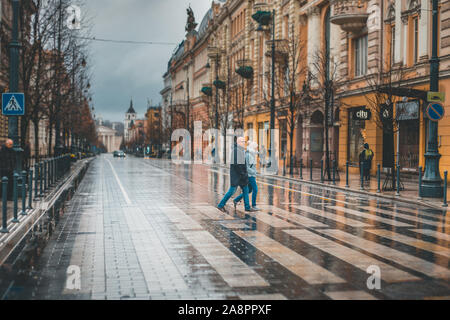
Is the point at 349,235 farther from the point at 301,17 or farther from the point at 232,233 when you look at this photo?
the point at 301,17

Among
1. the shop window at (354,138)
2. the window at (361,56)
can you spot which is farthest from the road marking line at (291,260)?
the window at (361,56)

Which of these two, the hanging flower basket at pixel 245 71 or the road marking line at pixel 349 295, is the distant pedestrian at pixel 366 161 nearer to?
the road marking line at pixel 349 295

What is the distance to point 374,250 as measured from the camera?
8.39 m

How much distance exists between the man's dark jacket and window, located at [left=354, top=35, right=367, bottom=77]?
61.9ft

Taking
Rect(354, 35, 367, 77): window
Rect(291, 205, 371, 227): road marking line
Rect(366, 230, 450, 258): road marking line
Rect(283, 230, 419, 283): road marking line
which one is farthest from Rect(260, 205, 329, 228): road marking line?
Rect(354, 35, 367, 77): window

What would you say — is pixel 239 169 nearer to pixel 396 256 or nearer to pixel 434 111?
pixel 396 256

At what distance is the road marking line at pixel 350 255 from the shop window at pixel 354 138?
21.5 m

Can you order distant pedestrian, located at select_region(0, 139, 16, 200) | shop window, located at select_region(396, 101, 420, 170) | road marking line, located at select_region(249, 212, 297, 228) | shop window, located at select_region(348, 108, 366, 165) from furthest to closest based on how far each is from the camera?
shop window, located at select_region(348, 108, 366, 165)
shop window, located at select_region(396, 101, 420, 170)
distant pedestrian, located at select_region(0, 139, 16, 200)
road marking line, located at select_region(249, 212, 297, 228)

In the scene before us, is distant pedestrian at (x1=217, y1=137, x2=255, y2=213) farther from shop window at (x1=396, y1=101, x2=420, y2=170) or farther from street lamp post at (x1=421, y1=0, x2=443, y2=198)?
shop window at (x1=396, y1=101, x2=420, y2=170)

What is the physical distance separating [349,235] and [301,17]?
3257 centimetres

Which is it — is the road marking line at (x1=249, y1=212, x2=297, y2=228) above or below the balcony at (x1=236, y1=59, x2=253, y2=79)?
below

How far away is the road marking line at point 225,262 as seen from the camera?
21.2 ft

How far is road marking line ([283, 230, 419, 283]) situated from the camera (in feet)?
22.1

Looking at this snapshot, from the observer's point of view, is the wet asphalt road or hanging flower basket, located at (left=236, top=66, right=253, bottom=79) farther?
hanging flower basket, located at (left=236, top=66, right=253, bottom=79)
